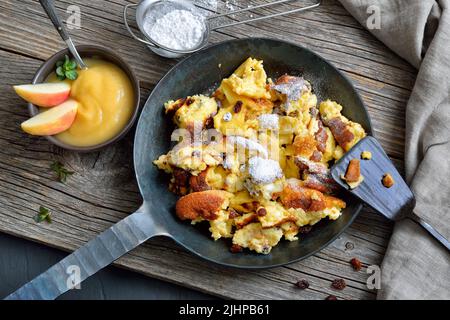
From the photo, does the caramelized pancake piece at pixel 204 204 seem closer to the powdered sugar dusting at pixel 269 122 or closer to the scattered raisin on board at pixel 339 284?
the powdered sugar dusting at pixel 269 122

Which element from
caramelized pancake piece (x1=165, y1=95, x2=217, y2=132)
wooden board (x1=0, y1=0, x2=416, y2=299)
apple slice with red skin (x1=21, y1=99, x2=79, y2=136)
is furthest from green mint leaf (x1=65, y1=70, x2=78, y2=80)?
caramelized pancake piece (x1=165, y1=95, x2=217, y2=132)

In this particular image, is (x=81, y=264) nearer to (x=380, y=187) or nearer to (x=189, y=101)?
(x=189, y=101)

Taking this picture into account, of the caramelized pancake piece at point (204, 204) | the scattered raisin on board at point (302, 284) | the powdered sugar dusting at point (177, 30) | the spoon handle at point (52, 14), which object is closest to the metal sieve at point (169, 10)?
the powdered sugar dusting at point (177, 30)

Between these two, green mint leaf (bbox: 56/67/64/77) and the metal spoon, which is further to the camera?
green mint leaf (bbox: 56/67/64/77)

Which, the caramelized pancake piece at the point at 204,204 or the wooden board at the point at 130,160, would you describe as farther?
the wooden board at the point at 130,160

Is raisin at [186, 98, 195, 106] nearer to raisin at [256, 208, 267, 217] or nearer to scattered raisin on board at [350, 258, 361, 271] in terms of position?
raisin at [256, 208, 267, 217]
